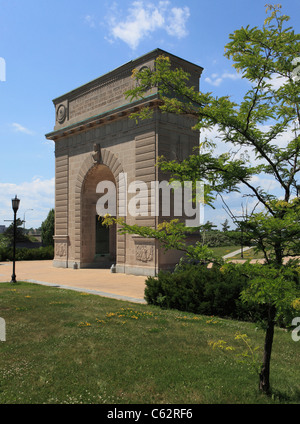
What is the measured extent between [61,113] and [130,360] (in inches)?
988

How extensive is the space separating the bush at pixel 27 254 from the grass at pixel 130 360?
84.5ft

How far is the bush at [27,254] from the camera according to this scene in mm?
34406

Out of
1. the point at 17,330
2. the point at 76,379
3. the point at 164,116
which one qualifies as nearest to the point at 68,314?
the point at 17,330

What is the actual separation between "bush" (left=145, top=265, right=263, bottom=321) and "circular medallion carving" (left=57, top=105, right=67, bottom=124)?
1945 centimetres

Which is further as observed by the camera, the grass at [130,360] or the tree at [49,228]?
the tree at [49,228]

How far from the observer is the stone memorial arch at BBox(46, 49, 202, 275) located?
811 inches

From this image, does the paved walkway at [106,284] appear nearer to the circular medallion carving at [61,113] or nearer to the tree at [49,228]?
the circular medallion carving at [61,113]

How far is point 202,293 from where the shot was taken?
1115cm

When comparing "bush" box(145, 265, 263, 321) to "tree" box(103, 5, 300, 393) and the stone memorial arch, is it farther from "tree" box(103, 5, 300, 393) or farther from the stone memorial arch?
the stone memorial arch

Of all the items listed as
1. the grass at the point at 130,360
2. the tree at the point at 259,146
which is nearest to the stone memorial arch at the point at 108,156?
the grass at the point at 130,360

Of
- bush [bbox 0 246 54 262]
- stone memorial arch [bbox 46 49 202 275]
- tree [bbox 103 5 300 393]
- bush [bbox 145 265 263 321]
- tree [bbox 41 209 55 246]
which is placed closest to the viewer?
tree [bbox 103 5 300 393]

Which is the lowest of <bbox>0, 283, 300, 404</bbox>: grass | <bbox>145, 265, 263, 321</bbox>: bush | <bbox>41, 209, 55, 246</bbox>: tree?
<bbox>0, 283, 300, 404</bbox>: grass

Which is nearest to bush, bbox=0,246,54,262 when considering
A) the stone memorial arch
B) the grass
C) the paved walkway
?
the stone memorial arch
